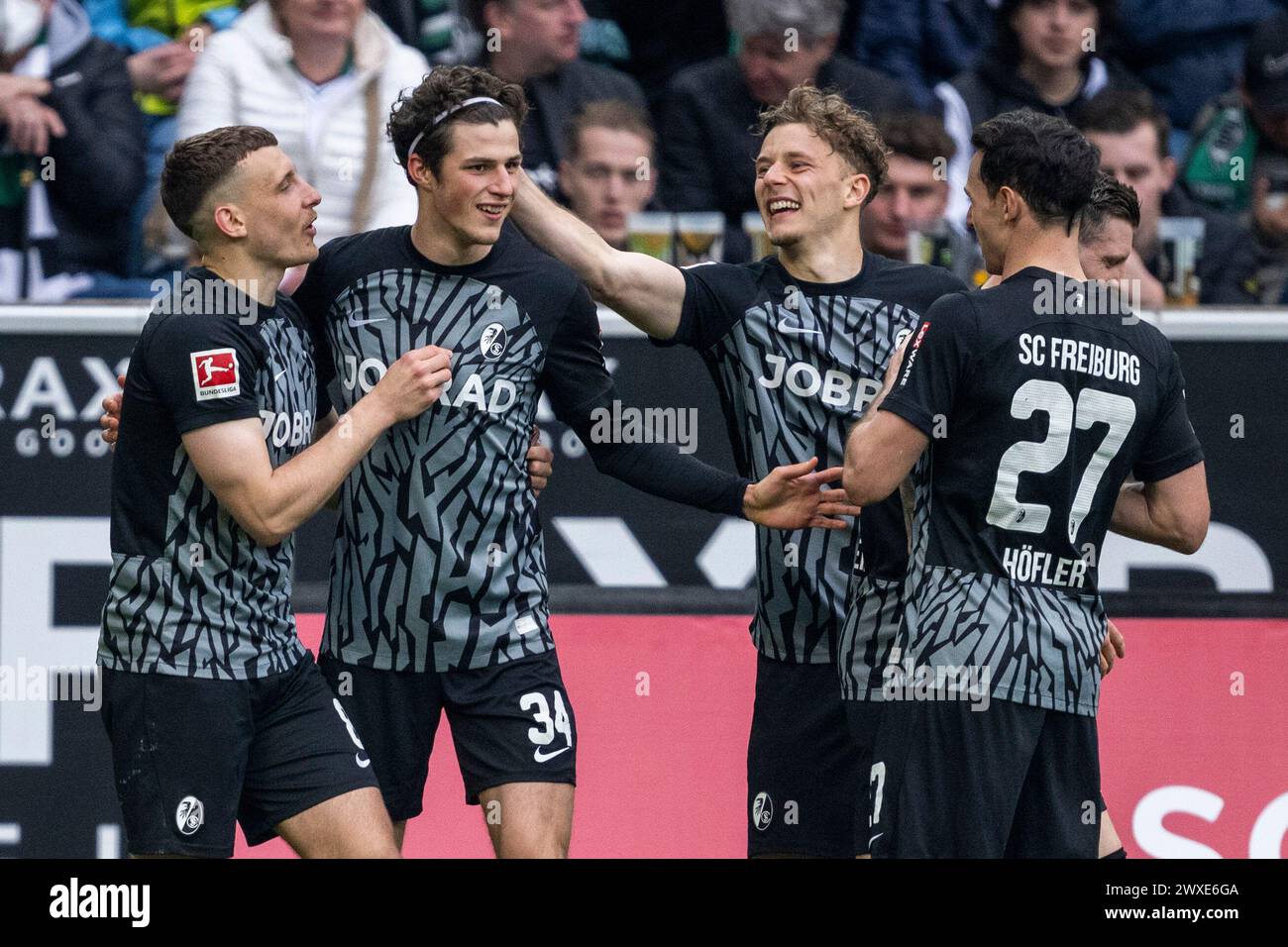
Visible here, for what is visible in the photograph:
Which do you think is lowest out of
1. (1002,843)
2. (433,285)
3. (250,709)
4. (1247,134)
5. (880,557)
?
(1002,843)

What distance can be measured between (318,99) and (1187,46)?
3538mm

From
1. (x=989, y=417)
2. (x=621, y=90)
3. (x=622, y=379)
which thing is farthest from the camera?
(x=621, y=90)

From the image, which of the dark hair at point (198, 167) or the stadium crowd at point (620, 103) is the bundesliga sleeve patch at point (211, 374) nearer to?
the dark hair at point (198, 167)

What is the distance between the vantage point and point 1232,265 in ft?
21.4

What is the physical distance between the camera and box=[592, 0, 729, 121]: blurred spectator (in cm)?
711

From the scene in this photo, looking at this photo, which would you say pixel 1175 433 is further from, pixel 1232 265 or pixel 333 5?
pixel 333 5

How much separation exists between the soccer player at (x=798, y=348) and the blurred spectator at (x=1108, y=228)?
401mm

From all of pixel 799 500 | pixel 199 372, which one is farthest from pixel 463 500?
pixel 799 500

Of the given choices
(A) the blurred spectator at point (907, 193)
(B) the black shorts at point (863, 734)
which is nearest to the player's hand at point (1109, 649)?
(B) the black shorts at point (863, 734)

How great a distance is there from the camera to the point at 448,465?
14.2ft

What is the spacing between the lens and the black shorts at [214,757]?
13.5ft

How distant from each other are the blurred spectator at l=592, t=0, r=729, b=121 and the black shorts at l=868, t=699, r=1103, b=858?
3776 millimetres

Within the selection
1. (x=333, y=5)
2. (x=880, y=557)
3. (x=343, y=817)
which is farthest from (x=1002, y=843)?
(x=333, y=5)

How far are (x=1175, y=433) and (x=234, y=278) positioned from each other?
89.2 inches
